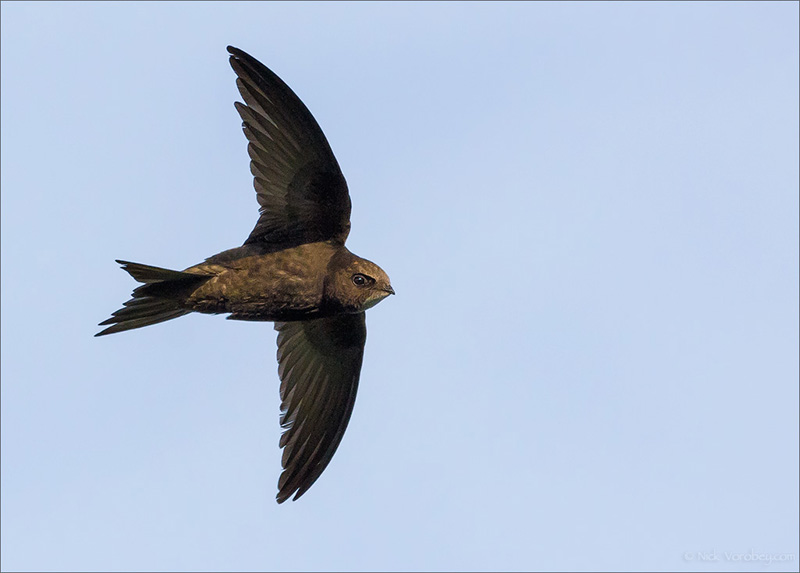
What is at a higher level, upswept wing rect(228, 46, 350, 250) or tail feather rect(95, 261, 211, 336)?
upswept wing rect(228, 46, 350, 250)

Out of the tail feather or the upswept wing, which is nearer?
the tail feather

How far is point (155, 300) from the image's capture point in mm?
9172

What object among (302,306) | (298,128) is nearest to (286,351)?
(302,306)

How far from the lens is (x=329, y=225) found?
31.3 feet

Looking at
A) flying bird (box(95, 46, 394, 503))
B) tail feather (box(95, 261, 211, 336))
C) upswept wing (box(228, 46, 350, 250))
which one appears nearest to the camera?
tail feather (box(95, 261, 211, 336))

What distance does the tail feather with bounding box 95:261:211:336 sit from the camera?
8.97 meters

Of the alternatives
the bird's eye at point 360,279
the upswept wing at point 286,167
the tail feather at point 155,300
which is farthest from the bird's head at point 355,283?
the tail feather at point 155,300

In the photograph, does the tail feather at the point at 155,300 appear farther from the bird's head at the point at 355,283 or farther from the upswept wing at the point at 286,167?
the bird's head at the point at 355,283

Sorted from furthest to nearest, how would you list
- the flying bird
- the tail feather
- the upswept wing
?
the upswept wing < the flying bird < the tail feather

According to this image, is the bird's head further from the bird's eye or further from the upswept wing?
the upswept wing

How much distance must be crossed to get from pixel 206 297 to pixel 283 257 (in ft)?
2.07

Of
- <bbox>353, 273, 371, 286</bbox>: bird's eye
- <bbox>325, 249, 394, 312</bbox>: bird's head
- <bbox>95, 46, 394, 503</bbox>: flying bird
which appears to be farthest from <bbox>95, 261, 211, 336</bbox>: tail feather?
<bbox>353, 273, 371, 286</bbox>: bird's eye

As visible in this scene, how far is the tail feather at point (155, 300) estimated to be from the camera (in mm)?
8969

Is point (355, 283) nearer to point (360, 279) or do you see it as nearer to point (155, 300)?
point (360, 279)
